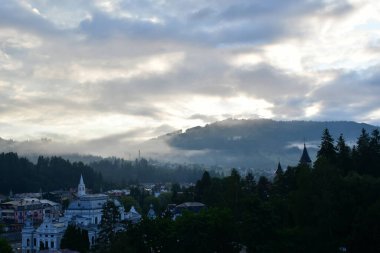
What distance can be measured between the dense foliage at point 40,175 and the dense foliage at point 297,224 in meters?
98.4

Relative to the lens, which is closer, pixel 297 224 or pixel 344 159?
pixel 297 224

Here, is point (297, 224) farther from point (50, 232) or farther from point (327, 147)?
point (50, 232)

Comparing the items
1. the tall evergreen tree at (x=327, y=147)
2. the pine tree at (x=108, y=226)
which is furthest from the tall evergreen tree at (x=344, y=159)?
the pine tree at (x=108, y=226)

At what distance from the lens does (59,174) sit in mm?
147750

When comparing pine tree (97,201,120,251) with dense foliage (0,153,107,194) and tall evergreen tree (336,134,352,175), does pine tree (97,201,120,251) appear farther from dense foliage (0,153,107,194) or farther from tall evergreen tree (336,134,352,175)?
dense foliage (0,153,107,194)

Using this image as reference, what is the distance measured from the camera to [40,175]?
141000 mm

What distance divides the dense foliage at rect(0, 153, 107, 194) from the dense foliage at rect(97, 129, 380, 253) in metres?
98.4

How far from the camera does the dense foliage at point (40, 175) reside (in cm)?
13250

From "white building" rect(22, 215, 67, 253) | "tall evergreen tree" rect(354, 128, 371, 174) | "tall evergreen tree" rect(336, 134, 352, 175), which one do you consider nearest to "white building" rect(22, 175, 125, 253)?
"white building" rect(22, 215, 67, 253)

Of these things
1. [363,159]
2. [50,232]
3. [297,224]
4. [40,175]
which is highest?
[40,175]

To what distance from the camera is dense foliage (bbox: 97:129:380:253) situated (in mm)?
33406

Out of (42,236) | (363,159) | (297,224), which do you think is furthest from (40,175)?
(297,224)

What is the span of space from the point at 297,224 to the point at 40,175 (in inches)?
4489

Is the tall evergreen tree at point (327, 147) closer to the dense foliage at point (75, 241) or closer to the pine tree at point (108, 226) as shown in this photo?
the pine tree at point (108, 226)
